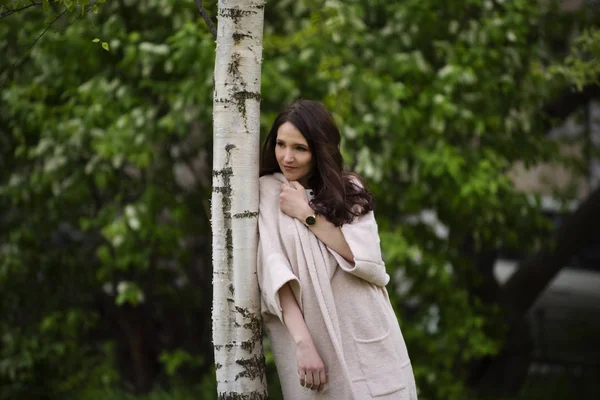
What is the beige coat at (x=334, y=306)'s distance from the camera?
9.23ft

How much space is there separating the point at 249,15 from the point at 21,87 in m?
3.42

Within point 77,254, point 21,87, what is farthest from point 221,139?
point 77,254

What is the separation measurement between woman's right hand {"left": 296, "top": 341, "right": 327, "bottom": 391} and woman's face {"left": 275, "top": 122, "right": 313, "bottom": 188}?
65 cm

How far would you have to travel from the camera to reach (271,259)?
2.78m

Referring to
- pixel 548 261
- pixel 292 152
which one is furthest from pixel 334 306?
pixel 548 261

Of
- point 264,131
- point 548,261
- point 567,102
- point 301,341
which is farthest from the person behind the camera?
point 548,261

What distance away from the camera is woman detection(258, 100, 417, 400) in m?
2.79

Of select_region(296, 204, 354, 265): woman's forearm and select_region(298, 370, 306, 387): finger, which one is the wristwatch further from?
select_region(298, 370, 306, 387): finger

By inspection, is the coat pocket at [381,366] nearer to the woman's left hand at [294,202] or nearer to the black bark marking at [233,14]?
the woman's left hand at [294,202]

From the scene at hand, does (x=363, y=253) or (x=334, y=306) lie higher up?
(x=363, y=253)

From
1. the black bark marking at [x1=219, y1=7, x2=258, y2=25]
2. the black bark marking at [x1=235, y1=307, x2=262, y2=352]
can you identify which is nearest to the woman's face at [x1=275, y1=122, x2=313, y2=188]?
the black bark marking at [x1=219, y1=7, x2=258, y2=25]

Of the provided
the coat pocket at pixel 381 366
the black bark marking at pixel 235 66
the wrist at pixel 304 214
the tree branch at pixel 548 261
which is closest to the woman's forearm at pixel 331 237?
the wrist at pixel 304 214

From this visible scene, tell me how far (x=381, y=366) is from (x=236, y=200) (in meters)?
0.83

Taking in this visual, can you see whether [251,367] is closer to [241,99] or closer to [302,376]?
[302,376]
